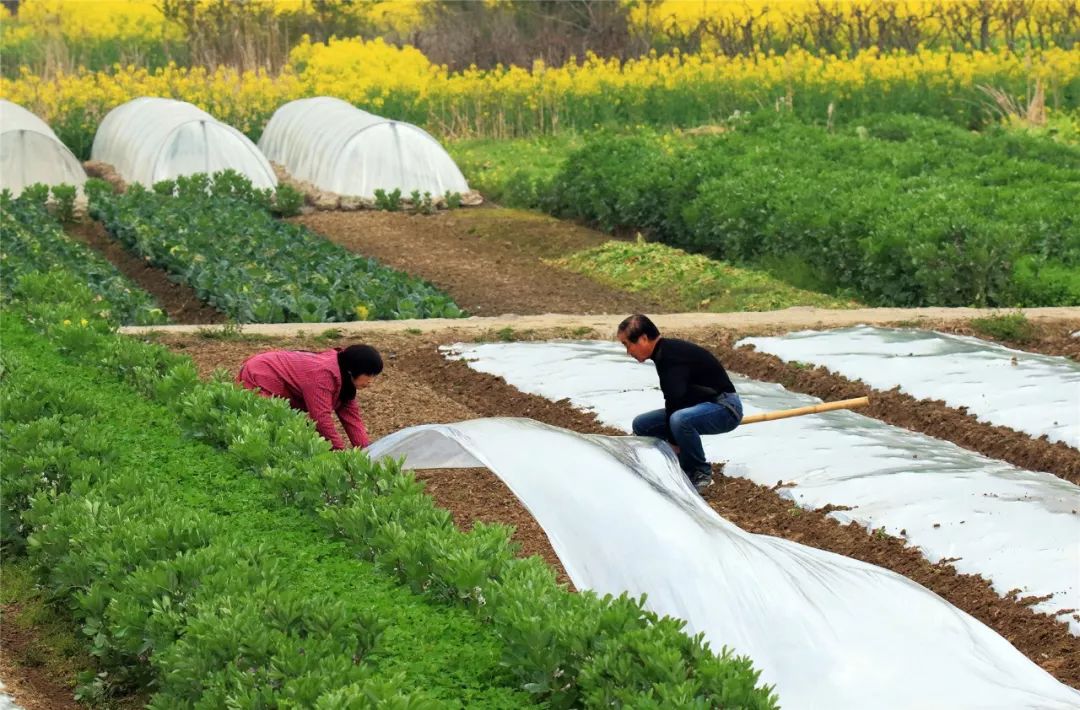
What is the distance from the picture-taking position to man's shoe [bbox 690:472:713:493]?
8508mm

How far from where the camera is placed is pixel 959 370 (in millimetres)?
10742

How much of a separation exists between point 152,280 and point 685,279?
18.6 feet

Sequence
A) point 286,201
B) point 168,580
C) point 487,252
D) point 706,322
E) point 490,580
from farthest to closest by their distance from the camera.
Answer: point 286,201 → point 487,252 → point 706,322 → point 168,580 → point 490,580

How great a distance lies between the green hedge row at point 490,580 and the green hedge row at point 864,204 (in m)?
8.20

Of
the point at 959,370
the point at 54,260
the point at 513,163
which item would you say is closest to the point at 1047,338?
the point at 959,370

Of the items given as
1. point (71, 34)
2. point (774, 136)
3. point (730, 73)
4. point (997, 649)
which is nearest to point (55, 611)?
point (997, 649)

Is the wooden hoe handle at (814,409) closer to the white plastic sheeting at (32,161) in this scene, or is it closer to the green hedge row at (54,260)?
the green hedge row at (54,260)

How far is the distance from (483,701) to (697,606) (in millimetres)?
1519

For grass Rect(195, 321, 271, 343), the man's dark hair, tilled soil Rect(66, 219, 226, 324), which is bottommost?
tilled soil Rect(66, 219, 226, 324)

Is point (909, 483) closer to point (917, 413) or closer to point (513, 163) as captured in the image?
point (917, 413)

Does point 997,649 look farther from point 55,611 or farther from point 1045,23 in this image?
point 1045,23

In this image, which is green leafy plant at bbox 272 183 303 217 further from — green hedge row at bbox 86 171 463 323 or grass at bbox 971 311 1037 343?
grass at bbox 971 311 1037 343

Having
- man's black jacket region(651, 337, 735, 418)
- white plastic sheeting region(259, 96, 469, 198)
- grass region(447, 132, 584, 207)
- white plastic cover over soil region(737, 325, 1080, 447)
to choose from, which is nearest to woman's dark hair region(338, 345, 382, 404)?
man's black jacket region(651, 337, 735, 418)

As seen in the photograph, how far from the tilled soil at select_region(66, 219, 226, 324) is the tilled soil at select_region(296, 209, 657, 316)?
8.35 ft
